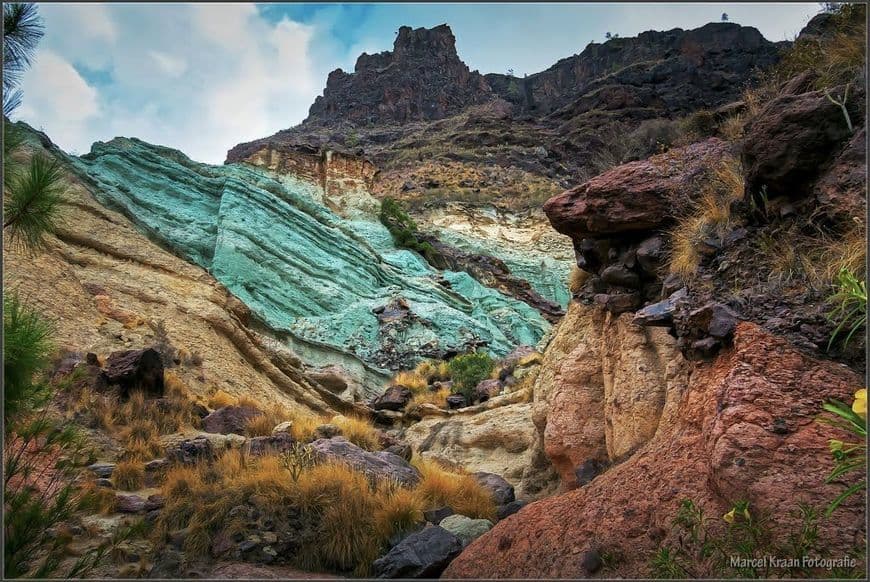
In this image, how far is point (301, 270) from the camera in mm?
20328

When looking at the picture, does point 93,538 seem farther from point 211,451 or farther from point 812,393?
point 812,393

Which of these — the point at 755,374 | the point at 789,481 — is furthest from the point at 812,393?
the point at 789,481

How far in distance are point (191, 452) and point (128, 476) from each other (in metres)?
0.74

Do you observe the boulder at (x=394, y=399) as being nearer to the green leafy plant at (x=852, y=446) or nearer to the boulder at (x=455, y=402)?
the boulder at (x=455, y=402)

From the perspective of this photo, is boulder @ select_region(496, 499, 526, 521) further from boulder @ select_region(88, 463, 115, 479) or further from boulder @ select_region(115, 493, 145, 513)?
boulder @ select_region(88, 463, 115, 479)

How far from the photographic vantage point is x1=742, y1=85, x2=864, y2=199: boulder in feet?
14.4

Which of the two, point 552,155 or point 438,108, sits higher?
point 438,108

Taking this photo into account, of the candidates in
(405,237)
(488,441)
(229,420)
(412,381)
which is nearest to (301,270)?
(412,381)

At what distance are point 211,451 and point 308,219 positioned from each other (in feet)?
56.7

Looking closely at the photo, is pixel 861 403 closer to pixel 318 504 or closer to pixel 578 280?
pixel 318 504

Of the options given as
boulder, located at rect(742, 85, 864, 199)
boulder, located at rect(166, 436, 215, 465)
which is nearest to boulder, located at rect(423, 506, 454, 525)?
boulder, located at rect(166, 436, 215, 465)

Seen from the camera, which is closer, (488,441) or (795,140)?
(795,140)

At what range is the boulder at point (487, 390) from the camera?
13359mm

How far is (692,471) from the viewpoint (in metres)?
3.53
